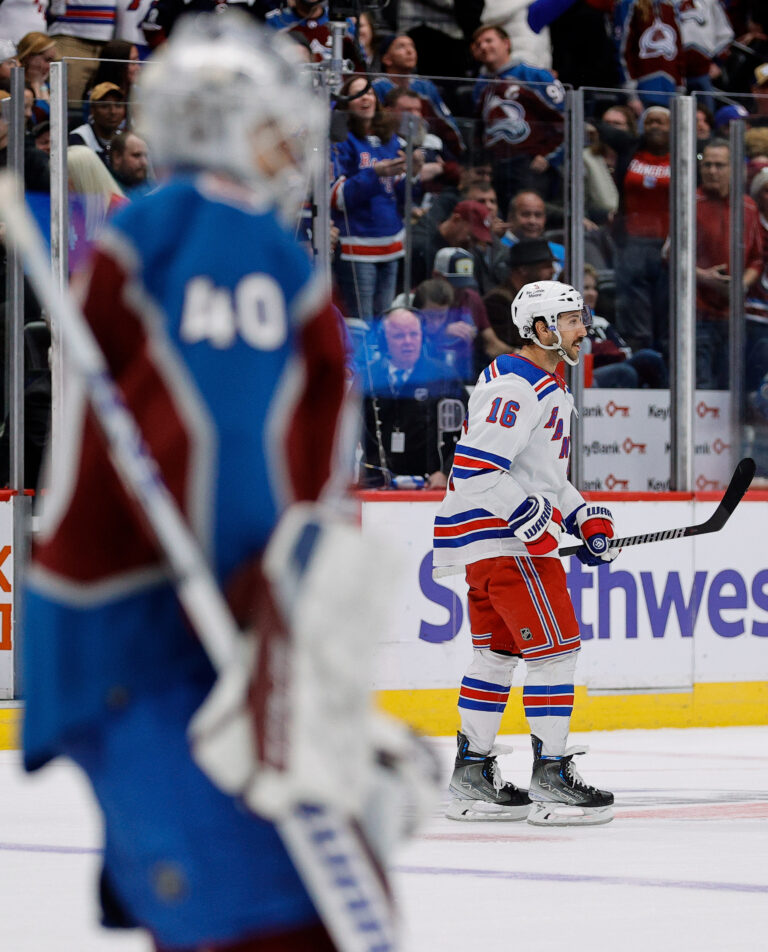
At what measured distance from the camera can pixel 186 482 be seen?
1842mm

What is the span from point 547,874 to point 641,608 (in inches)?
173

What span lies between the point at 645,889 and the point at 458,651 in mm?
4193

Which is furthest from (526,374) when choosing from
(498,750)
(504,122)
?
(504,122)

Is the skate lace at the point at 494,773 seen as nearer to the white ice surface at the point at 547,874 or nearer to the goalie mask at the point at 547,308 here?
the white ice surface at the point at 547,874

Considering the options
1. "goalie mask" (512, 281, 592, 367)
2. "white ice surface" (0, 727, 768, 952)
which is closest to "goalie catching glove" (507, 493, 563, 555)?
"goalie mask" (512, 281, 592, 367)

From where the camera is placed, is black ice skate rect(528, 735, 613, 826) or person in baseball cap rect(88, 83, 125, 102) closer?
black ice skate rect(528, 735, 613, 826)

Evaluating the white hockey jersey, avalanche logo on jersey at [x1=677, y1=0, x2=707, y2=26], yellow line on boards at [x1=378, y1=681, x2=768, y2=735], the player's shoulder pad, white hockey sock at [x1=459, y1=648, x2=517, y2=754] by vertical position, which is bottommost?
yellow line on boards at [x1=378, y1=681, x2=768, y2=735]

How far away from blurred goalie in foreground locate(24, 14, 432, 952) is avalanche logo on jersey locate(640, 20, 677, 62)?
31.1ft

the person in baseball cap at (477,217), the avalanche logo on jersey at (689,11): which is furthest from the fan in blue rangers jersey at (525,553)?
the avalanche logo on jersey at (689,11)

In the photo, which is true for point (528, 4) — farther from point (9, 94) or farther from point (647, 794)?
point (647, 794)

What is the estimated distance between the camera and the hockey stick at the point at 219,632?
1.79 m

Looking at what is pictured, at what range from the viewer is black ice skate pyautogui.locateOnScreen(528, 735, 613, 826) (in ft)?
19.6

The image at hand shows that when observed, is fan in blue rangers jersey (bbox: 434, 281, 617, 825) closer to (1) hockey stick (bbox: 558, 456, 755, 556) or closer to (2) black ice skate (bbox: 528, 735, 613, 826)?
(2) black ice skate (bbox: 528, 735, 613, 826)

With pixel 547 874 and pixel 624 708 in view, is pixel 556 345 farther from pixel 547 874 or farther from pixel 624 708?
pixel 624 708
